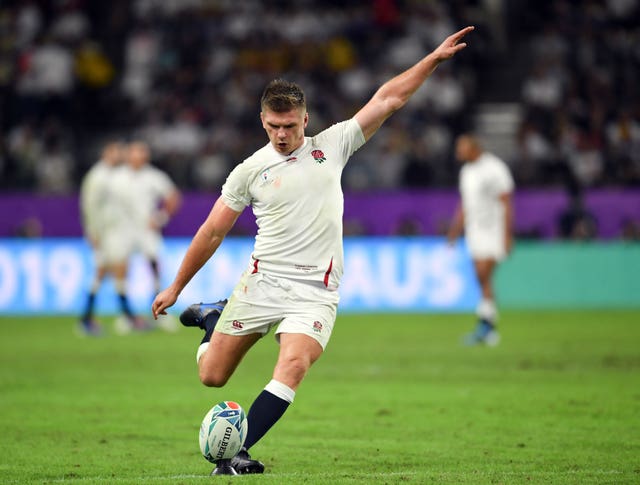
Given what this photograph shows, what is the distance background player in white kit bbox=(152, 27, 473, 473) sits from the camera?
→ 7.46 meters

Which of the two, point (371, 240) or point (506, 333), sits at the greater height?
point (371, 240)

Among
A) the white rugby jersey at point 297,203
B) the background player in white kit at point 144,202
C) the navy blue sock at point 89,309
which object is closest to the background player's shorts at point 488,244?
the background player in white kit at point 144,202

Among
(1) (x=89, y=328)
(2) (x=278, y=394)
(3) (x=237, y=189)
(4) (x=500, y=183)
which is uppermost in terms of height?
(4) (x=500, y=183)

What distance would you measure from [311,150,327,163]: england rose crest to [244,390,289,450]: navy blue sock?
149 cm

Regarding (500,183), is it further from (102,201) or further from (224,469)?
(224,469)

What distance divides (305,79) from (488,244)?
12.0 m

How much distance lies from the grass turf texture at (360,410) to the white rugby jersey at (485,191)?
171 cm

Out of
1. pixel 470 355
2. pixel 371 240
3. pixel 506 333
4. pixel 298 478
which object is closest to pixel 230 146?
pixel 371 240

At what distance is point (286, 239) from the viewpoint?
24.9 ft

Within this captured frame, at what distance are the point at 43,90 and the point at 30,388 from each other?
678 inches

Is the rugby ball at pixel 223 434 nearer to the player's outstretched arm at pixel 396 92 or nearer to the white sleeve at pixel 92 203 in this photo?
the player's outstretched arm at pixel 396 92

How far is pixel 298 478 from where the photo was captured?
717cm

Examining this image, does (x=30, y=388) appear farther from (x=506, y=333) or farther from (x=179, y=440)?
(x=506, y=333)

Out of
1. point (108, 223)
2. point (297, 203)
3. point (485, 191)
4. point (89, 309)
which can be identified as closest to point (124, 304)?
point (89, 309)
